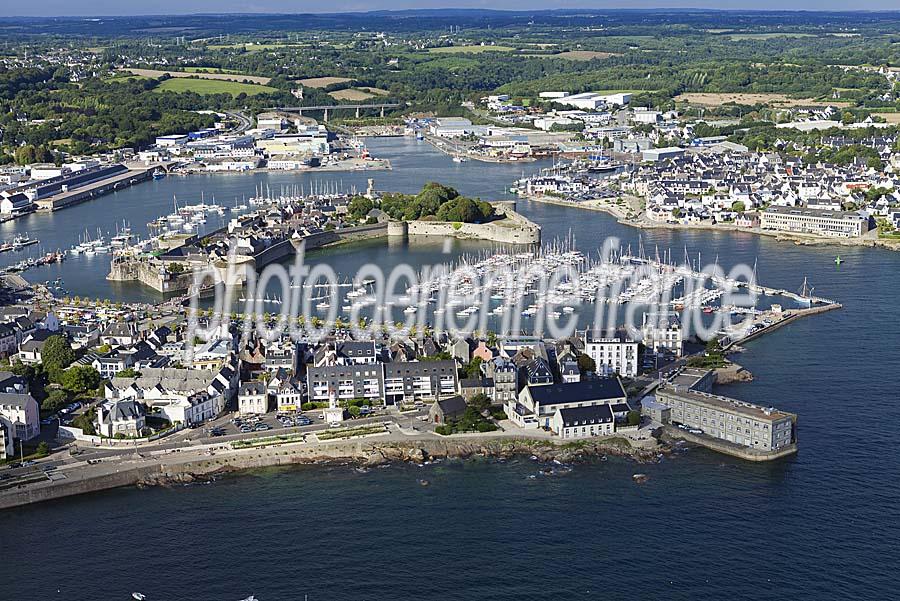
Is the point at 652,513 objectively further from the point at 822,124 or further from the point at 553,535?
the point at 822,124

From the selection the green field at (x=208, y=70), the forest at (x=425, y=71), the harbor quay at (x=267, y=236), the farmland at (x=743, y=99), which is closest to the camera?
the harbor quay at (x=267, y=236)

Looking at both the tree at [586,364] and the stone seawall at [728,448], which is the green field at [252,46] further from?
the stone seawall at [728,448]

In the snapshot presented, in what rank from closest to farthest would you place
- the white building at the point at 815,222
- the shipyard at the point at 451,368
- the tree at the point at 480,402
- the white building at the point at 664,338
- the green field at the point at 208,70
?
1. the shipyard at the point at 451,368
2. the tree at the point at 480,402
3. the white building at the point at 664,338
4. the white building at the point at 815,222
5. the green field at the point at 208,70

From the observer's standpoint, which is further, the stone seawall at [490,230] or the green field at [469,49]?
the green field at [469,49]

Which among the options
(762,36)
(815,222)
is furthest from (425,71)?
(762,36)

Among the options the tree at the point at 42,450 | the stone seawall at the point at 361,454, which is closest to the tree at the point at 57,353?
the tree at the point at 42,450

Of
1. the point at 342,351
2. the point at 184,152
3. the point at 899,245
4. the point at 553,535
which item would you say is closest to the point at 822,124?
the point at 899,245

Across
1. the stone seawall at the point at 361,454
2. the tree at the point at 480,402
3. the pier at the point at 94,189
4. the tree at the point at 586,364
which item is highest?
the tree at the point at 586,364
